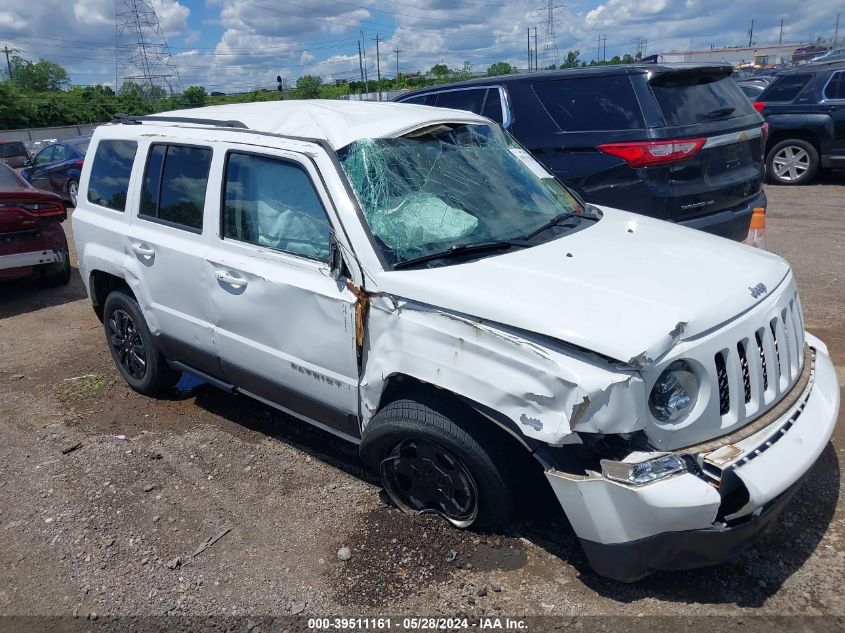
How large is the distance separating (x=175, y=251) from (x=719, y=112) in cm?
460

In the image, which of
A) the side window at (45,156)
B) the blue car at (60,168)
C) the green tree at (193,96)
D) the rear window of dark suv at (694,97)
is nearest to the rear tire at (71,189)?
the blue car at (60,168)

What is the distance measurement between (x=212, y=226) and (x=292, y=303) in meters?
0.84

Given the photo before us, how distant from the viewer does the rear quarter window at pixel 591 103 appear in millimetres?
5871

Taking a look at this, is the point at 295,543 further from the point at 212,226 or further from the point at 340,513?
the point at 212,226

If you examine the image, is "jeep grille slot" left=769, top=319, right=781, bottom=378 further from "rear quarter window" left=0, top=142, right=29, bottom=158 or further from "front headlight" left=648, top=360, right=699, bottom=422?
"rear quarter window" left=0, top=142, right=29, bottom=158

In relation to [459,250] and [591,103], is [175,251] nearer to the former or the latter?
[459,250]

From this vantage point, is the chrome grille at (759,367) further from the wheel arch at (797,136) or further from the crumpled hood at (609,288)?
the wheel arch at (797,136)

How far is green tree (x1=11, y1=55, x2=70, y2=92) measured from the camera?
268ft

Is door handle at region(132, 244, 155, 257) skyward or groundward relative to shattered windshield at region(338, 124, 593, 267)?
groundward

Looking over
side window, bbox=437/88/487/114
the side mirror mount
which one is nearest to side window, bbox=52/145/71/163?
side window, bbox=437/88/487/114

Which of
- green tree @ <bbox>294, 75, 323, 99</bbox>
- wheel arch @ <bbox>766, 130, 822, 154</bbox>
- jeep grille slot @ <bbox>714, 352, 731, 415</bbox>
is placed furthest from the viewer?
green tree @ <bbox>294, 75, 323, 99</bbox>

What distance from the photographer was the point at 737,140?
236 inches

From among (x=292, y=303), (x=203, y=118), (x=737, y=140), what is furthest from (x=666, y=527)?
(x=737, y=140)

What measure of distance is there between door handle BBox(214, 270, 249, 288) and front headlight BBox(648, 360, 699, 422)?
2145 millimetres
